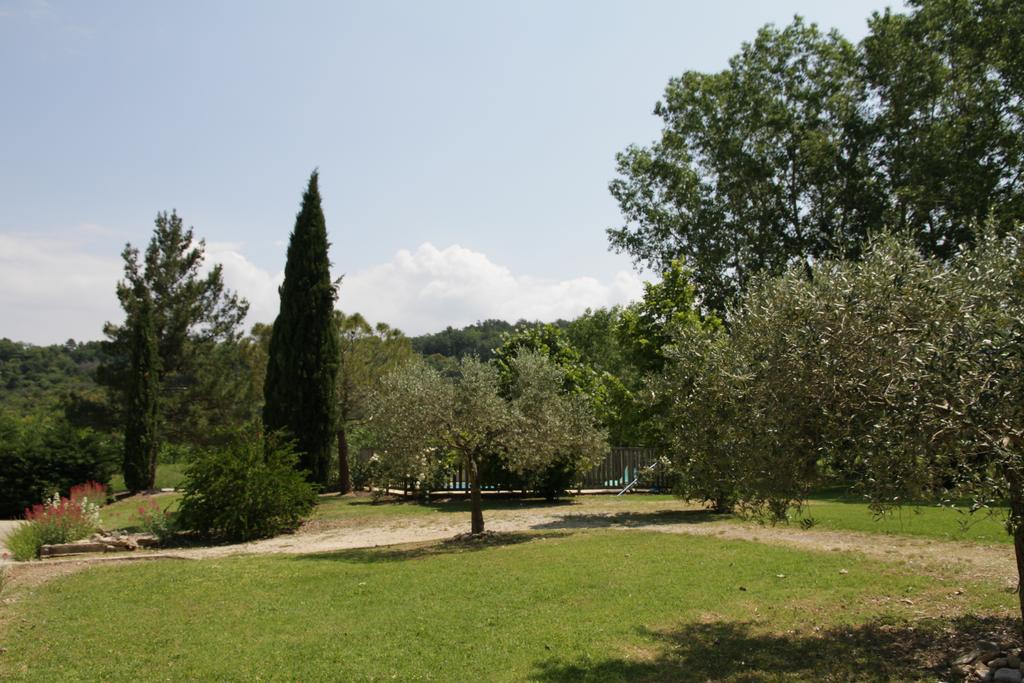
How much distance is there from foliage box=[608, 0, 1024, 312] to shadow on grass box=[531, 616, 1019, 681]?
17.1 meters

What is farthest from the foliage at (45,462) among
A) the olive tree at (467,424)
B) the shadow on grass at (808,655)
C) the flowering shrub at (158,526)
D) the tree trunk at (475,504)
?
the shadow on grass at (808,655)

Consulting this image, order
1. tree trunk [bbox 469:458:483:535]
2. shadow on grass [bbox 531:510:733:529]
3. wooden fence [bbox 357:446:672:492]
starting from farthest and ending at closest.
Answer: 1. wooden fence [bbox 357:446:672:492]
2. shadow on grass [bbox 531:510:733:529]
3. tree trunk [bbox 469:458:483:535]

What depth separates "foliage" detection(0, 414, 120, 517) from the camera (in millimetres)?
22266

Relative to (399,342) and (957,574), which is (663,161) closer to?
(399,342)

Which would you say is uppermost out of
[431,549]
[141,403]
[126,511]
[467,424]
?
[141,403]

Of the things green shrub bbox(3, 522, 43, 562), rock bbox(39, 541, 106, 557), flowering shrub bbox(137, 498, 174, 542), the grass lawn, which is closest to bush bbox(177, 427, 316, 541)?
flowering shrub bbox(137, 498, 174, 542)

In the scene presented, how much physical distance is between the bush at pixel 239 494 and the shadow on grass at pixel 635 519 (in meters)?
5.84

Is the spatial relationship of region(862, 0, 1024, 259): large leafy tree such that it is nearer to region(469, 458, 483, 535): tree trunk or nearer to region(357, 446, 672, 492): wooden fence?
region(357, 446, 672, 492): wooden fence

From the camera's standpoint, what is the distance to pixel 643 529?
602 inches

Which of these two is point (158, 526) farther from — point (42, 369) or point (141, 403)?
point (42, 369)

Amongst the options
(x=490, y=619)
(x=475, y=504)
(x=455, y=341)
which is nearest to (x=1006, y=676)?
(x=490, y=619)

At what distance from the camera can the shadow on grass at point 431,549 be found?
12.8 meters

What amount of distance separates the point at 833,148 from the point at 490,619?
2554 cm

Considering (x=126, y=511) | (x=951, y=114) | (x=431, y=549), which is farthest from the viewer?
(x=951, y=114)
